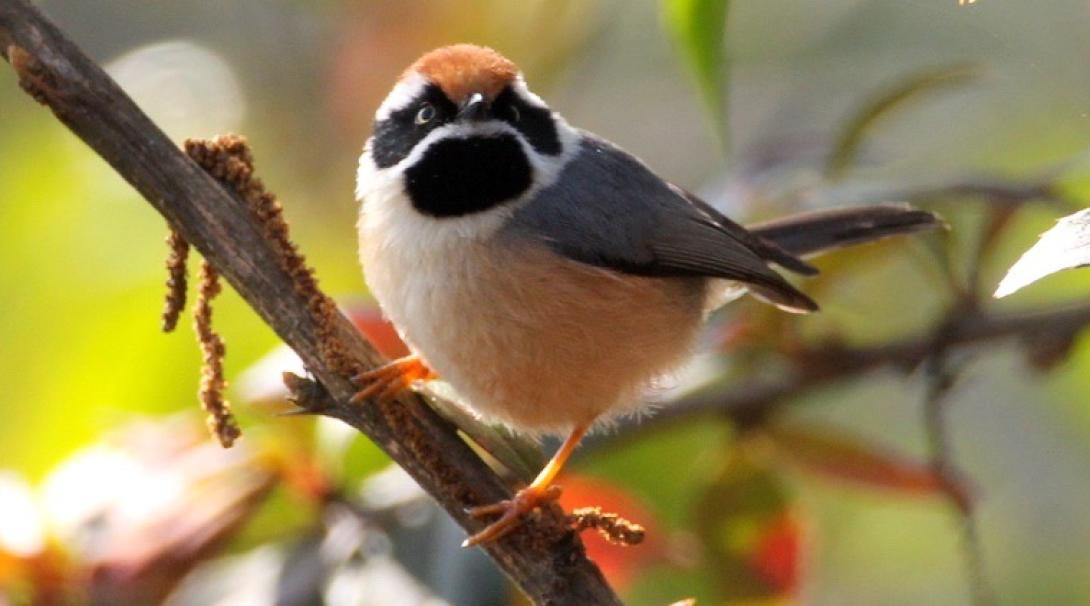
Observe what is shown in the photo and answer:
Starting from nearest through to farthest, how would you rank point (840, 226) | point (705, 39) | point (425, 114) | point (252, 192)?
point (252, 192)
point (705, 39)
point (425, 114)
point (840, 226)

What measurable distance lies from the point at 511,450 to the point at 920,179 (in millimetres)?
1233

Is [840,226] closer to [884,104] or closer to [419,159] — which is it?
[884,104]

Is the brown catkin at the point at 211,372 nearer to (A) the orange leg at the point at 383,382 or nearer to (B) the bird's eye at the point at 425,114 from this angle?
(A) the orange leg at the point at 383,382

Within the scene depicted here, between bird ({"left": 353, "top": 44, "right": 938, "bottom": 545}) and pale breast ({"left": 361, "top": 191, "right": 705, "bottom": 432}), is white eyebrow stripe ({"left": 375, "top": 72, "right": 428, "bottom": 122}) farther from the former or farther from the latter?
pale breast ({"left": 361, "top": 191, "right": 705, "bottom": 432})

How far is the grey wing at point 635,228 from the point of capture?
3107mm

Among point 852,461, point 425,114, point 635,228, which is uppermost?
point 425,114

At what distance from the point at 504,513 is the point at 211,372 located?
52cm

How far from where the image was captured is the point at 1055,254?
68.9 inches

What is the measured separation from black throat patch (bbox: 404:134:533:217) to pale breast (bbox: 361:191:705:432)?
0.06 metres

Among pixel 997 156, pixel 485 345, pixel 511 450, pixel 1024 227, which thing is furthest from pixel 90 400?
pixel 1024 227

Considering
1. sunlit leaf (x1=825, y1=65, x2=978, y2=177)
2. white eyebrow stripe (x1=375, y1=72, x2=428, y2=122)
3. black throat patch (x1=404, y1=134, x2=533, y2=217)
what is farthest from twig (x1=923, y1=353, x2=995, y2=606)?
white eyebrow stripe (x1=375, y1=72, x2=428, y2=122)

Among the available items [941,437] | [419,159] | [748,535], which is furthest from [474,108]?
[941,437]

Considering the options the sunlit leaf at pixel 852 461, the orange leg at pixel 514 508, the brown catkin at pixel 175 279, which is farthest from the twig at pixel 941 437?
the brown catkin at pixel 175 279

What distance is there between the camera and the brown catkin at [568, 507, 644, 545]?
2387 mm
